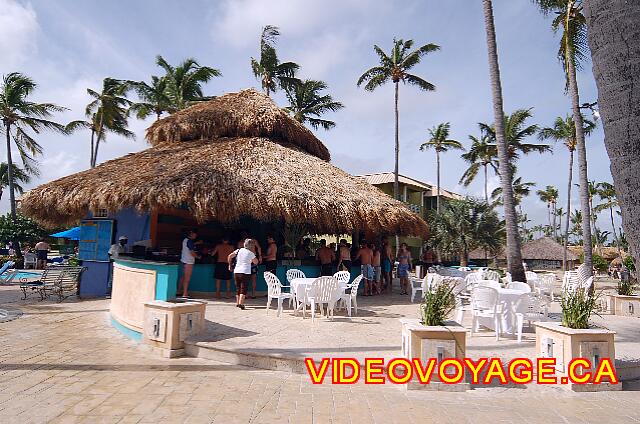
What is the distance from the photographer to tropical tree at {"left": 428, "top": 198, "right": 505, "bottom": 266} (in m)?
24.2

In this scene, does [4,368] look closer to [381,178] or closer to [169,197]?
[169,197]

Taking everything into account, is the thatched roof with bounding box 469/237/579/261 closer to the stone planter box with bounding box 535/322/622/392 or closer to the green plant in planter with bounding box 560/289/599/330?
the green plant in planter with bounding box 560/289/599/330

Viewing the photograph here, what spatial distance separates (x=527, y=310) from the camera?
718cm

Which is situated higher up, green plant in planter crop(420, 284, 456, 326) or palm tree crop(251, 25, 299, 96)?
palm tree crop(251, 25, 299, 96)

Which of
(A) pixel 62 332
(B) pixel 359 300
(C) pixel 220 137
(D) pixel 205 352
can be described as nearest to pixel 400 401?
(D) pixel 205 352

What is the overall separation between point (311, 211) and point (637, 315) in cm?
820

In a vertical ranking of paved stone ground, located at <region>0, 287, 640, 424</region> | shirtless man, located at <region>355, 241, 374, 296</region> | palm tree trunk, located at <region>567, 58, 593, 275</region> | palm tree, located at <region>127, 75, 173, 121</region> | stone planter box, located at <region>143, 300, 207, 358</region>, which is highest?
palm tree, located at <region>127, 75, 173, 121</region>

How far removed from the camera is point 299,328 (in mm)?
7125

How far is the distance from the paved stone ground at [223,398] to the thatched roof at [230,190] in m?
4.86

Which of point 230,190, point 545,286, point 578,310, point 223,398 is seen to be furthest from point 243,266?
point 545,286

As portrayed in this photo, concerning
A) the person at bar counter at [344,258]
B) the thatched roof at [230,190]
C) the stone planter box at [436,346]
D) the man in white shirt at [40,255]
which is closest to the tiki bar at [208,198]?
the thatched roof at [230,190]

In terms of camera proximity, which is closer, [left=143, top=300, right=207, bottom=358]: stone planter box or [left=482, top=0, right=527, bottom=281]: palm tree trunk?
[left=143, top=300, right=207, bottom=358]: stone planter box

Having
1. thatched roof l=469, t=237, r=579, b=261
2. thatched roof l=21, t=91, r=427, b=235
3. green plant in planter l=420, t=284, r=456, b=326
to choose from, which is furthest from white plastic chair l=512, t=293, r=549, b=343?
thatched roof l=469, t=237, r=579, b=261

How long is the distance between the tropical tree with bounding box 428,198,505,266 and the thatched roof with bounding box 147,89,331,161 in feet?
40.4
